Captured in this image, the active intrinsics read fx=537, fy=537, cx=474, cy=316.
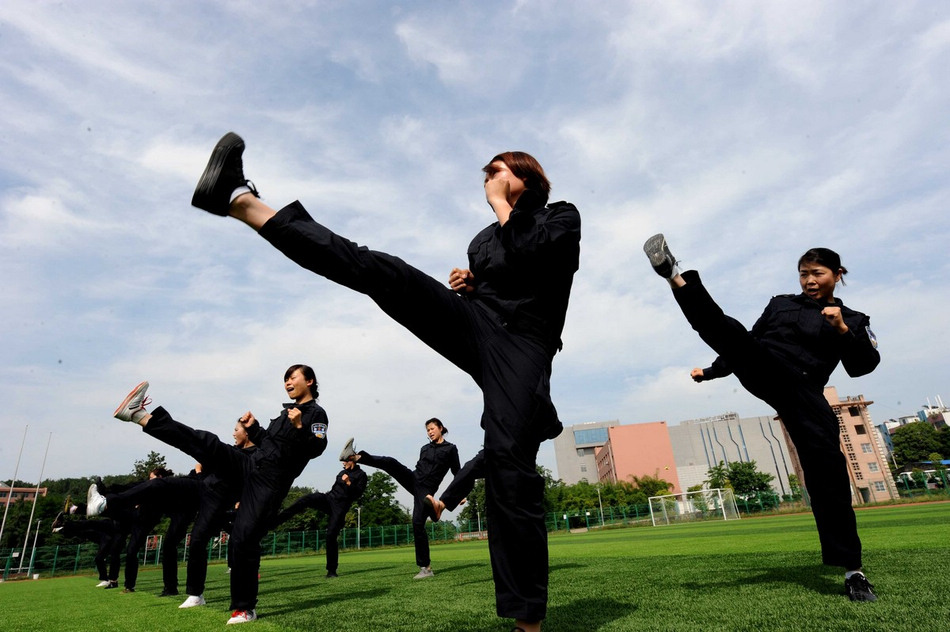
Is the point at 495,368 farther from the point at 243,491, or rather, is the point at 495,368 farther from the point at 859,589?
the point at 243,491

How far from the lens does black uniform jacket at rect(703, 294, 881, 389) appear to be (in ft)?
11.6

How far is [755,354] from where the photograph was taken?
3369 millimetres

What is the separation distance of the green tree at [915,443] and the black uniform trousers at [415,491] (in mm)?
104359

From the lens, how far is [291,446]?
5.26m

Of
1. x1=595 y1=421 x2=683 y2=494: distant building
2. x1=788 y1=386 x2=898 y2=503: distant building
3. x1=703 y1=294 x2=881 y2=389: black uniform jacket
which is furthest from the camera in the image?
x1=595 y1=421 x2=683 y2=494: distant building

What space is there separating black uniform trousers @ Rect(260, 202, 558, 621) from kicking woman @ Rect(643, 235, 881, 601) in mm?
1265

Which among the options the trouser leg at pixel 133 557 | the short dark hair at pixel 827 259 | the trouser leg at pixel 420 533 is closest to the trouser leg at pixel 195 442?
the trouser leg at pixel 420 533

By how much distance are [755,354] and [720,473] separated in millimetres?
72307

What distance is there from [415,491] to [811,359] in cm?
702

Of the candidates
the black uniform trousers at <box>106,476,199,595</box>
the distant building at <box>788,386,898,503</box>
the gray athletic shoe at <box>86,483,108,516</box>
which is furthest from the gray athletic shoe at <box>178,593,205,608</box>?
the distant building at <box>788,386,898,503</box>

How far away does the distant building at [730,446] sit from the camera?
98250mm

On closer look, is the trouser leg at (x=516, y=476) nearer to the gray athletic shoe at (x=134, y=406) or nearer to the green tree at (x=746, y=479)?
the gray athletic shoe at (x=134, y=406)

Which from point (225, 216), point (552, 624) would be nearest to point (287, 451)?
point (552, 624)

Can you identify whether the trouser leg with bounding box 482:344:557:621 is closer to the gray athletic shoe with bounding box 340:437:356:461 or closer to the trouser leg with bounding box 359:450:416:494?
the gray athletic shoe with bounding box 340:437:356:461
